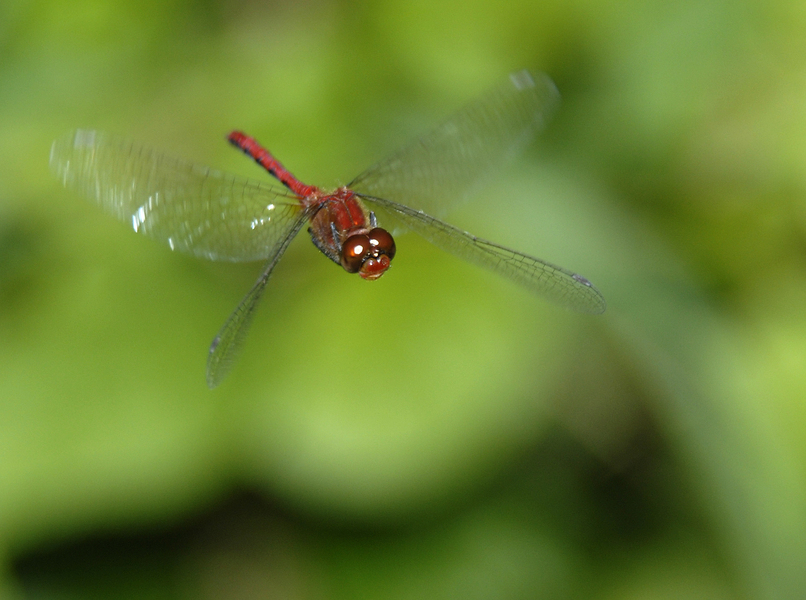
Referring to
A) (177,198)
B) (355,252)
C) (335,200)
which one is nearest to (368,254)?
(355,252)

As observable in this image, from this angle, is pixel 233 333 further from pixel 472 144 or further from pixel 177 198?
pixel 472 144

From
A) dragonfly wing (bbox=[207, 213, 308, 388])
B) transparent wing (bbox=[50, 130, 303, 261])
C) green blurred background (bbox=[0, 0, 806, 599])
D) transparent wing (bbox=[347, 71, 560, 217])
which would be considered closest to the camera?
dragonfly wing (bbox=[207, 213, 308, 388])

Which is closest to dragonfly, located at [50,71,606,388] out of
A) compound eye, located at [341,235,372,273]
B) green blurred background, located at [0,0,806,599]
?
compound eye, located at [341,235,372,273]

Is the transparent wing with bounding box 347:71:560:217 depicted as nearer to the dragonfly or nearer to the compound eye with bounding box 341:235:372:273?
the dragonfly

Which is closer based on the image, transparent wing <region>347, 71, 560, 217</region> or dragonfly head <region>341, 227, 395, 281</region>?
dragonfly head <region>341, 227, 395, 281</region>

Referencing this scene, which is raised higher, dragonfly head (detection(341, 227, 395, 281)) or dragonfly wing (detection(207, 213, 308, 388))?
dragonfly head (detection(341, 227, 395, 281))

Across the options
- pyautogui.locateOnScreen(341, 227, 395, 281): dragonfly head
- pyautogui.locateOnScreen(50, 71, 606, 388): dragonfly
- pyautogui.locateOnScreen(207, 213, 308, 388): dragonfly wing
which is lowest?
pyautogui.locateOnScreen(207, 213, 308, 388): dragonfly wing

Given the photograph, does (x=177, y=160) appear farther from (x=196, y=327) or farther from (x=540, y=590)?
(x=540, y=590)
